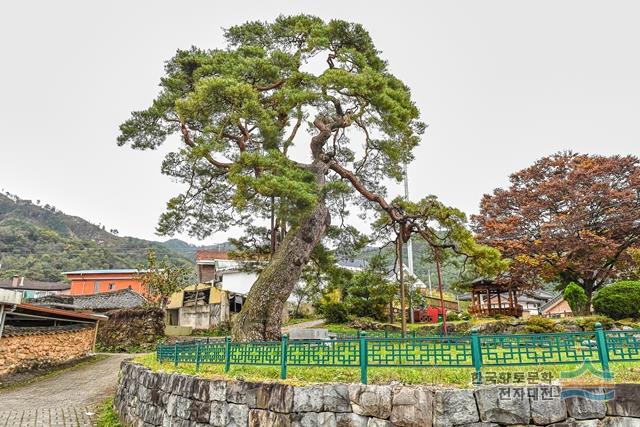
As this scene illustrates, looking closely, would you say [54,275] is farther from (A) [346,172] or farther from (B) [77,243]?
(A) [346,172]

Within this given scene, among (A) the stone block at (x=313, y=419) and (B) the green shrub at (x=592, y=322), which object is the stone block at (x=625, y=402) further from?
(B) the green shrub at (x=592, y=322)

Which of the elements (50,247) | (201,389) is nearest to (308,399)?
(201,389)

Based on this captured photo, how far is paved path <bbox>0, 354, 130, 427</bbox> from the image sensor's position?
9.27 meters

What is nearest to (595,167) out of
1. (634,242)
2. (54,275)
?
(634,242)

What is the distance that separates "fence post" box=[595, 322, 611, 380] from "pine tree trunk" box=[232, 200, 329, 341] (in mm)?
7111

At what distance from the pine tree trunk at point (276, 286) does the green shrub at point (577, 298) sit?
45.7 feet

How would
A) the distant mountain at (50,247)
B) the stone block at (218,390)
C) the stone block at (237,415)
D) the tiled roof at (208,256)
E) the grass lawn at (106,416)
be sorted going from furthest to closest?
the distant mountain at (50,247)
the tiled roof at (208,256)
the grass lawn at (106,416)
the stone block at (218,390)
the stone block at (237,415)

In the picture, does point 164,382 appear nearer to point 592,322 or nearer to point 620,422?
point 620,422

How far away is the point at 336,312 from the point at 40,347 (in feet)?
49.8

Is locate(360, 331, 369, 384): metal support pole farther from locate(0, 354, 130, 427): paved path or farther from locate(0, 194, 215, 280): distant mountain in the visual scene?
locate(0, 194, 215, 280): distant mountain

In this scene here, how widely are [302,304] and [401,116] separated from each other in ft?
82.6

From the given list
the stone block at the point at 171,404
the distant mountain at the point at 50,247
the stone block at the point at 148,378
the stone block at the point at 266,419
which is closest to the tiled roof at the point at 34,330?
the stone block at the point at 148,378

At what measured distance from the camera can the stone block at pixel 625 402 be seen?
14.9ft

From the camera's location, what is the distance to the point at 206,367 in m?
7.57
